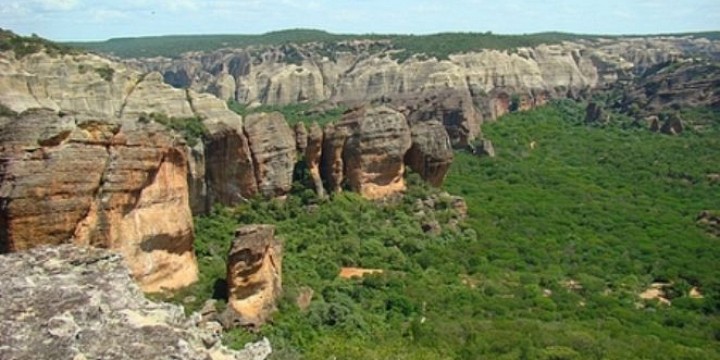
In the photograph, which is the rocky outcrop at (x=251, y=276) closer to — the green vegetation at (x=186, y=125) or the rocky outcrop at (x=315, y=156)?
the green vegetation at (x=186, y=125)

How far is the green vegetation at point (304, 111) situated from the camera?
9239 centimetres

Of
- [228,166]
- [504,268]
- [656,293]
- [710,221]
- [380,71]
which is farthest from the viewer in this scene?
[380,71]

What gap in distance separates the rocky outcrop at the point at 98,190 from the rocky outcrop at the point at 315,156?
1450cm

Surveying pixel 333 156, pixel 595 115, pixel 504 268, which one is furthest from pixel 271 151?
pixel 595 115

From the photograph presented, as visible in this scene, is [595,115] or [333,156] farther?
[595,115]

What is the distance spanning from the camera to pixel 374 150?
46.0 meters

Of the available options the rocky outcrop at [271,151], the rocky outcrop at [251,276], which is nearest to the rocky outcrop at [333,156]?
the rocky outcrop at [271,151]

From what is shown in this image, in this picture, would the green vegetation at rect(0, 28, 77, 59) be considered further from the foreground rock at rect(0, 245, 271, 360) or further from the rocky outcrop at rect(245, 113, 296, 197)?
the foreground rock at rect(0, 245, 271, 360)

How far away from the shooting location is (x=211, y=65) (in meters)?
145

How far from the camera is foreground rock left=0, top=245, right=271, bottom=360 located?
38.5 ft

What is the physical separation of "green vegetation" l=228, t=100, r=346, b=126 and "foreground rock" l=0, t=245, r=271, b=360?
2674 inches

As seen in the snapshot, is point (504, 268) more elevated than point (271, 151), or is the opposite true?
point (271, 151)

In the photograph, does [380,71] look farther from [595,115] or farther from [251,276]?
[251,276]

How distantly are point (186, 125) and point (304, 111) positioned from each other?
2333 inches
